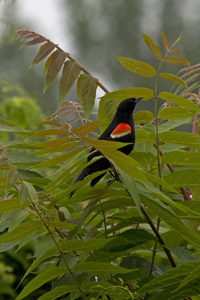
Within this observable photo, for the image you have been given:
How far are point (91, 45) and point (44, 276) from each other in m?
5.66

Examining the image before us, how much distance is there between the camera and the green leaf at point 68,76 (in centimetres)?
63

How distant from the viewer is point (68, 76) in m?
0.65

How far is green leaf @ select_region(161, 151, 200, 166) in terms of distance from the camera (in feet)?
1.97

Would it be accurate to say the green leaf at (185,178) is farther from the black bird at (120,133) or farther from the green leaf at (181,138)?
the black bird at (120,133)

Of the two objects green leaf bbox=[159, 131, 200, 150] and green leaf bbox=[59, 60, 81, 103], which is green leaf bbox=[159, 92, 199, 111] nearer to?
green leaf bbox=[159, 131, 200, 150]

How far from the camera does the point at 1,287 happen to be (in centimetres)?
129

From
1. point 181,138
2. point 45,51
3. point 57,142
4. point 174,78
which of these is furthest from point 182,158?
point 45,51

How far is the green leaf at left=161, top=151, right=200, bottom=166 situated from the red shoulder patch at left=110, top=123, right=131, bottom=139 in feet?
0.63

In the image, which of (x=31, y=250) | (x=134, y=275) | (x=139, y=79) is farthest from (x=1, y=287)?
(x=139, y=79)

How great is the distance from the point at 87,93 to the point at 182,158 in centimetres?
21

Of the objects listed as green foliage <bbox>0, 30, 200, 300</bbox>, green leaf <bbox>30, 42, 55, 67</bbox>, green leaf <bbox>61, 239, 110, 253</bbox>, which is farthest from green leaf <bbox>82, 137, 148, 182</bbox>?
green leaf <bbox>30, 42, 55, 67</bbox>

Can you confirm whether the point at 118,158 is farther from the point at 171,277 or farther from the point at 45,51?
the point at 45,51

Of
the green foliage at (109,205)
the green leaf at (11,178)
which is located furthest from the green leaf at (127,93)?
the green leaf at (11,178)

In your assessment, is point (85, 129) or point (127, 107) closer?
point (85, 129)
